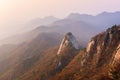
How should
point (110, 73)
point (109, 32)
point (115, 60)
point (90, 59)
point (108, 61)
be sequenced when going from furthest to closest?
point (90, 59) < point (109, 32) < point (108, 61) < point (115, 60) < point (110, 73)

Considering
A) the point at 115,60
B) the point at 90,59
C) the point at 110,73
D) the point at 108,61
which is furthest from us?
the point at 90,59

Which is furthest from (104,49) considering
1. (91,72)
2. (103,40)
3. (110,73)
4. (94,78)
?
(110,73)

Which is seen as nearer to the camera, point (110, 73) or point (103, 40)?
point (110, 73)

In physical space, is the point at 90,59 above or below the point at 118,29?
below

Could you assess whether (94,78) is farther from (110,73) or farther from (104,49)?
(104,49)

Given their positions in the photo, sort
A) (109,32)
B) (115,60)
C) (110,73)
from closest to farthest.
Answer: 1. (110,73)
2. (115,60)
3. (109,32)

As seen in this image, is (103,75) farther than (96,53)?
No

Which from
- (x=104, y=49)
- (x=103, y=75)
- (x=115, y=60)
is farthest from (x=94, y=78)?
(x=104, y=49)

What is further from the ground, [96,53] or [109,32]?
[109,32]

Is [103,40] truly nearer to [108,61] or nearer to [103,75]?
[108,61]
